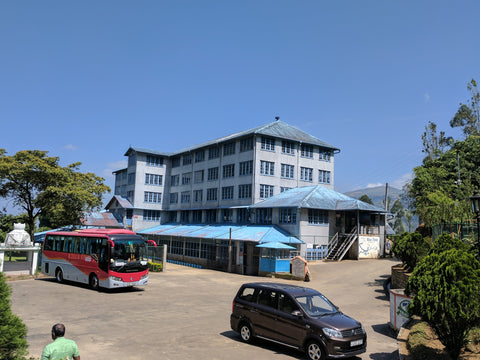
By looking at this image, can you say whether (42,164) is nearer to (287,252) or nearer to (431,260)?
(287,252)

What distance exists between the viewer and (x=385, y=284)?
25344 mm

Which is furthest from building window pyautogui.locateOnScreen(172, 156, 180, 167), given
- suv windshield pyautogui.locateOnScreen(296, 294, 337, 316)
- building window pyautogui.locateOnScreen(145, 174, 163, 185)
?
suv windshield pyautogui.locateOnScreen(296, 294, 337, 316)

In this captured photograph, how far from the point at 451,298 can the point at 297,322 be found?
3.83m

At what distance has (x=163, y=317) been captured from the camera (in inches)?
596

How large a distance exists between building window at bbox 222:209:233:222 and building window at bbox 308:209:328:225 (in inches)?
477

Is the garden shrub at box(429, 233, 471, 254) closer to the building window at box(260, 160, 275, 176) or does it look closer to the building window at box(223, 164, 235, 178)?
the building window at box(260, 160, 275, 176)

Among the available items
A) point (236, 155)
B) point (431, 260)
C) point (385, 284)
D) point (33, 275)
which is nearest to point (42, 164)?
point (33, 275)

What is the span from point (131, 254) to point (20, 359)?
16152 mm

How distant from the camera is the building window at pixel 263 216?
133ft

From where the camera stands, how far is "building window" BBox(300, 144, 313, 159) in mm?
47281

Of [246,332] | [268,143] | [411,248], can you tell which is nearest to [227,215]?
[268,143]

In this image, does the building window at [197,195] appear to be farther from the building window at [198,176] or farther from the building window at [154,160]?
the building window at [154,160]

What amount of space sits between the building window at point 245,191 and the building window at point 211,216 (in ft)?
19.8

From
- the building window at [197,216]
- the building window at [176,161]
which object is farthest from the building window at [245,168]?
the building window at [176,161]
